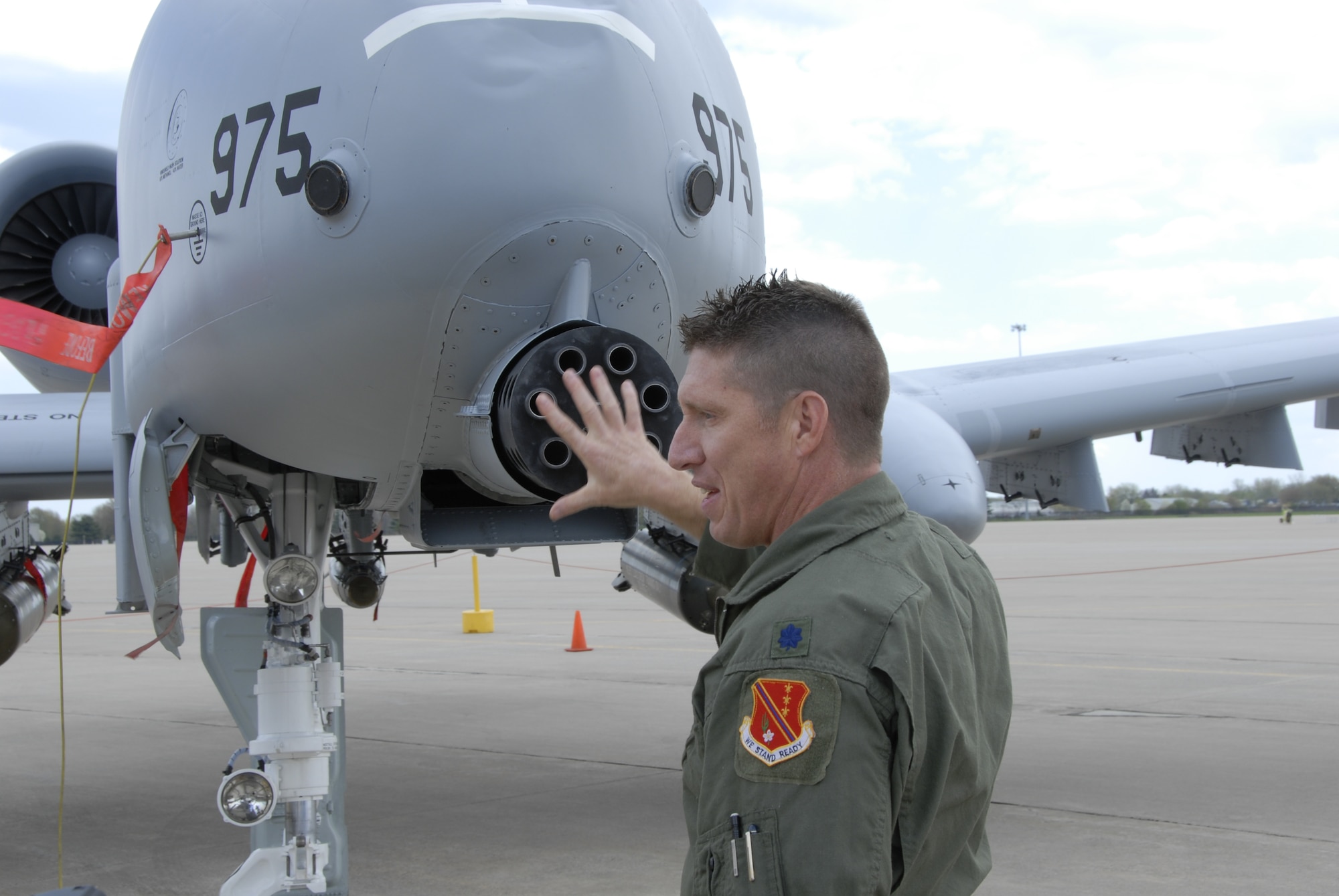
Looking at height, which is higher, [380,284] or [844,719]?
[380,284]

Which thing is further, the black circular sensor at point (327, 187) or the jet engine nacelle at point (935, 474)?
the jet engine nacelle at point (935, 474)

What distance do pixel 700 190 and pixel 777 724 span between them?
2881 millimetres

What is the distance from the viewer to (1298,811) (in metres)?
6.56

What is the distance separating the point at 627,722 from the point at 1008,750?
320 centimetres

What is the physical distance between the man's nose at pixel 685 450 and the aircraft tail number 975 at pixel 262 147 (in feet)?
7.69

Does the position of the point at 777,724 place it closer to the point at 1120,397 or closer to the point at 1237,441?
the point at 1120,397

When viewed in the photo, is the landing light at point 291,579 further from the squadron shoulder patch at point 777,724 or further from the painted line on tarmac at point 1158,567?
the painted line on tarmac at point 1158,567

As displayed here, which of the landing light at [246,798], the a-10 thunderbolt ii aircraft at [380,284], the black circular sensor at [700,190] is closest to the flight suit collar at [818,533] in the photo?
the a-10 thunderbolt ii aircraft at [380,284]

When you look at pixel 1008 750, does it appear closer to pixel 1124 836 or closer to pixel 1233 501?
pixel 1124 836

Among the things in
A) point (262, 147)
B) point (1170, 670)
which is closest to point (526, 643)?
point (1170, 670)

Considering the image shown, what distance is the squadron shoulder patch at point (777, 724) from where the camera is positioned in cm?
140

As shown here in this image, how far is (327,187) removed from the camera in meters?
3.72

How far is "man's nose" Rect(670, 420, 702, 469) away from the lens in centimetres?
188

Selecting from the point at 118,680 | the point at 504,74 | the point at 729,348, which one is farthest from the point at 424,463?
the point at 118,680
